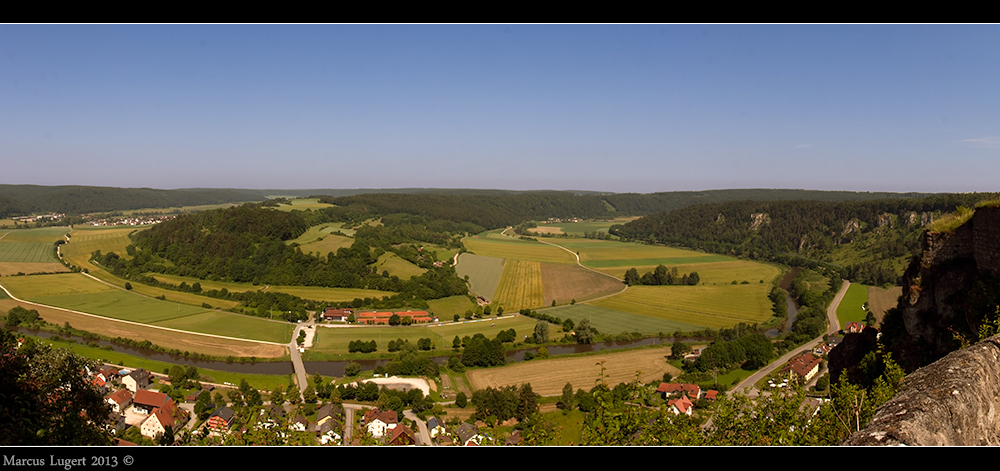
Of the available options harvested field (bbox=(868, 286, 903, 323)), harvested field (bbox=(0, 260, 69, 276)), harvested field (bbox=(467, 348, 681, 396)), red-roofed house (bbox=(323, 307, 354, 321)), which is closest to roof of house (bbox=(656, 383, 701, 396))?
harvested field (bbox=(467, 348, 681, 396))

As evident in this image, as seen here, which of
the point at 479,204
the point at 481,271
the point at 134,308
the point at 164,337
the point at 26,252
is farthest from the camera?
the point at 479,204

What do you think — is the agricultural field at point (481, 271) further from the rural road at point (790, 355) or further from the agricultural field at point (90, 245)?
the agricultural field at point (90, 245)

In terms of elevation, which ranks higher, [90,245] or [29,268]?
[90,245]

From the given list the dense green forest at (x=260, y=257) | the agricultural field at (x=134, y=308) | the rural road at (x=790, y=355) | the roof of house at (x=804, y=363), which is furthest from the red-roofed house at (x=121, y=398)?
the roof of house at (x=804, y=363)

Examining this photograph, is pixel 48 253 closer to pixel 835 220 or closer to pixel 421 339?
pixel 421 339

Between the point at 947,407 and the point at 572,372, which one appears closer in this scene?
the point at 947,407

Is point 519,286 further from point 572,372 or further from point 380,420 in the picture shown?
point 380,420

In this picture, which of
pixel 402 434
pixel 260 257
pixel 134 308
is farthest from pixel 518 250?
pixel 402 434
